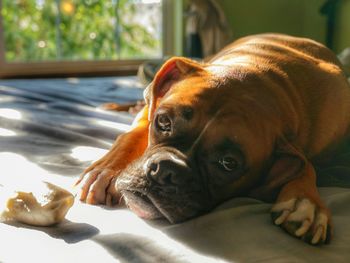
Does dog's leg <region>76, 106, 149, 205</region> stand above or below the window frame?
above

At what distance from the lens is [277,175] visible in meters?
1.12

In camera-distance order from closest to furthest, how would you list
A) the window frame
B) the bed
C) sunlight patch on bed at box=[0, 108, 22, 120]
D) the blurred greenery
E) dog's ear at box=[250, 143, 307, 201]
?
the bed, dog's ear at box=[250, 143, 307, 201], sunlight patch on bed at box=[0, 108, 22, 120], the window frame, the blurred greenery

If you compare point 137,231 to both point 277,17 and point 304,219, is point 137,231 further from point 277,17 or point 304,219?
point 277,17

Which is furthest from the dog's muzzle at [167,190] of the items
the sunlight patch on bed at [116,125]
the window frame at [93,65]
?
the window frame at [93,65]

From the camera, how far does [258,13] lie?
14.4 ft

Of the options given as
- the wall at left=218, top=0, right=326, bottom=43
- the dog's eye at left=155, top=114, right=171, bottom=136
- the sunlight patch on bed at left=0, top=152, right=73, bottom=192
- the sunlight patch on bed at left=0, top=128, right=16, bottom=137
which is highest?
the dog's eye at left=155, top=114, right=171, bottom=136

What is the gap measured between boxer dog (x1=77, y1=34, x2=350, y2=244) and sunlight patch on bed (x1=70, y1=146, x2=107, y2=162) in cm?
13

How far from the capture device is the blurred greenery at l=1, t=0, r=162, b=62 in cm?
402

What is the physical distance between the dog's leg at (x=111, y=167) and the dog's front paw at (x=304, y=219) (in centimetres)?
39

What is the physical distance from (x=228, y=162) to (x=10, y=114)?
120cm

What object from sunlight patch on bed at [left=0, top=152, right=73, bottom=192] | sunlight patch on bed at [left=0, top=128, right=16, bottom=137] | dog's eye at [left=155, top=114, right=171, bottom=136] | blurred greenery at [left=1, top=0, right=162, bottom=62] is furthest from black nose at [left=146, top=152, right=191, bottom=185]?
blurred greenery at [left=1, top=0, right=162, bottom=62]

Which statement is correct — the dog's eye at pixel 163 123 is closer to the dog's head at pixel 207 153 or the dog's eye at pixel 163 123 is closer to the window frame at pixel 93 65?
the dog's head at pixel 207 153

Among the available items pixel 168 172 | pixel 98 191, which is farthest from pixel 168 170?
pixel 98 191

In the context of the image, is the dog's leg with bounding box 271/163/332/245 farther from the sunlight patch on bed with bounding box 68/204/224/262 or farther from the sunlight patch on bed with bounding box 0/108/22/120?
the sunlight patch on bed with bounding box 0/108/22/120
